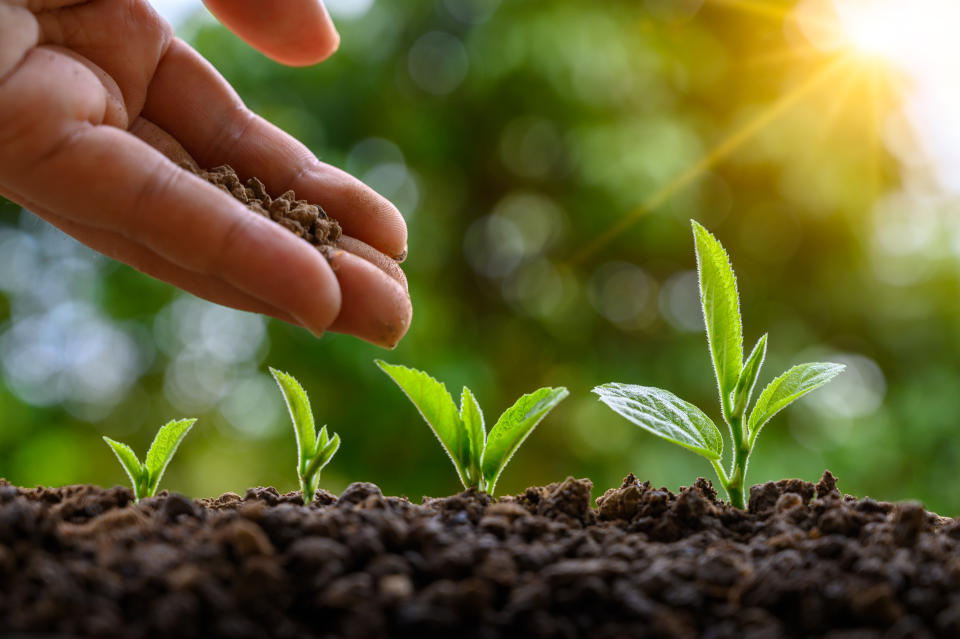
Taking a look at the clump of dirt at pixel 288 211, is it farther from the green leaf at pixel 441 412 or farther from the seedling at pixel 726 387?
the seedling at pixel 726 387

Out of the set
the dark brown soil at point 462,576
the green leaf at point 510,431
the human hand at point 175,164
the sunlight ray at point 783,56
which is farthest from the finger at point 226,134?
the sunlight ray at point 783,56

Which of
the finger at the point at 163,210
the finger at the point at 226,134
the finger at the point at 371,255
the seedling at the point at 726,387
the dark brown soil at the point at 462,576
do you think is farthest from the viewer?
the finger at the point at 226,134

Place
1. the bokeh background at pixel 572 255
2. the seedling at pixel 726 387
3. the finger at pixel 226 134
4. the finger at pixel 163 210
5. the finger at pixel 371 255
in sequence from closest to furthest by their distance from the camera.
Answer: the finger at pixel 163 210, the seedling at pixel 726 387, the finger at pixel 371 255, the finger at pixel 226 134, the bokeh background at pixel 572 255

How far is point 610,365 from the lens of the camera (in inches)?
164

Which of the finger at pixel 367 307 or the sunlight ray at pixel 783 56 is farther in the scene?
the sunlight ray at pixel 783 56

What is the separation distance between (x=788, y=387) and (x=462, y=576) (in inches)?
25.7

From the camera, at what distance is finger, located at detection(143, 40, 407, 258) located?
1410mm

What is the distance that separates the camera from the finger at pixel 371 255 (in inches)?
50.9

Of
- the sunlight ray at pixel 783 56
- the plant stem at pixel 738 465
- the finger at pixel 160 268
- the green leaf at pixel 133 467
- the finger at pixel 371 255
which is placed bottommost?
the green leaf at pixel 133 467

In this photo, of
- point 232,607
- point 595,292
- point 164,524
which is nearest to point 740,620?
point 232,607

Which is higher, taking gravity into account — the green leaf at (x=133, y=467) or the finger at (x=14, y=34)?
the finger at (x=14, y=34)

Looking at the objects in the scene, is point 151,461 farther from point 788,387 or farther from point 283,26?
point 788,387

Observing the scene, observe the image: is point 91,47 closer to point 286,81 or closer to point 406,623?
point 406,623

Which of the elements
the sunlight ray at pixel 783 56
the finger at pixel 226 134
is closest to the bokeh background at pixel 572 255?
the sunlight ray at pixel 783 56
